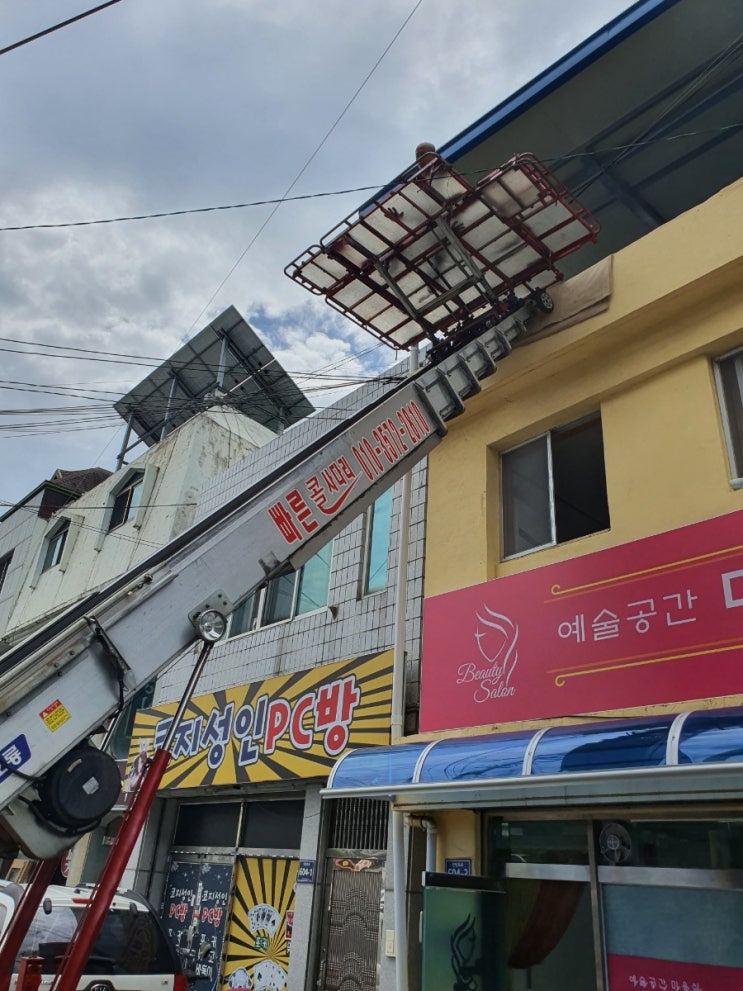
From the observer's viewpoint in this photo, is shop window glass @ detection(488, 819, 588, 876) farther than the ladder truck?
Yes

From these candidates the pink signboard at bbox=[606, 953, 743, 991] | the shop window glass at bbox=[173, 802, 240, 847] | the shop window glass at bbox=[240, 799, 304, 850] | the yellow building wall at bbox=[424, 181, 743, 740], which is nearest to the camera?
the pink signboard at bbox=[606, 953, 743, 991]

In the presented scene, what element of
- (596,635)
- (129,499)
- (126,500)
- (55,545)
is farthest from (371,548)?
(55,545)

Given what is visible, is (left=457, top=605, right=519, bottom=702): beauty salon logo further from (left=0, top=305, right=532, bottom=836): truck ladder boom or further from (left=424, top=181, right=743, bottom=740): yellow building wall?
(left=0, top=305, right=532, bottom=836): truck ladder boom

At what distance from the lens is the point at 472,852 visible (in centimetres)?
667

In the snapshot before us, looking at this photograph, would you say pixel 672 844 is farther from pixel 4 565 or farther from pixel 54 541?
pixel 4 565

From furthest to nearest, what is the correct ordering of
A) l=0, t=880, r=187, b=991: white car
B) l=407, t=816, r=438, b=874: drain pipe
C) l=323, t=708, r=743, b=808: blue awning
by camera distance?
l=407, t=816, r=438, b=874: drain pipe
l=0, t=880, r=187, b=991: white car
l=323, t=708, r=743, b=808: blue awning

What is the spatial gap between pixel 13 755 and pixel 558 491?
20.3ft

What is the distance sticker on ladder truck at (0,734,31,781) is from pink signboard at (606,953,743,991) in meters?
4.66

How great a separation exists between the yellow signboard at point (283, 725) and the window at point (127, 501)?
20.4 feet

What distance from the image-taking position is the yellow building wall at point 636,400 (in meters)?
6.66

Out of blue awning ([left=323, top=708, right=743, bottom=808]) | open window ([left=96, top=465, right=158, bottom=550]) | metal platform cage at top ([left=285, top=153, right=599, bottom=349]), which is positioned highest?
open window ([left=96, top=465, right=158, bottom=550])

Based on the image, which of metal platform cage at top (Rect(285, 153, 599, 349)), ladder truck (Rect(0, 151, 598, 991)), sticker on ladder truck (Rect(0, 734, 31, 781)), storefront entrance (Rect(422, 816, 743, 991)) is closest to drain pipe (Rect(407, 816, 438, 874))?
storefront entrance (Rect(422, 816, 743, 991))

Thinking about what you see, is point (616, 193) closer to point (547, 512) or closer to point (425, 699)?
point (547, 512)

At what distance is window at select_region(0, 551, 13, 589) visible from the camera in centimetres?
2112
